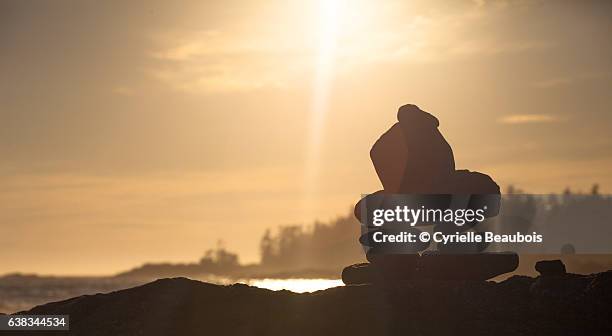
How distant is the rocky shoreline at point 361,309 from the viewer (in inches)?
1784

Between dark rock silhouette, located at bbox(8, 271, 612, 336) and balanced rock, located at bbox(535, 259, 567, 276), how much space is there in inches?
44.1

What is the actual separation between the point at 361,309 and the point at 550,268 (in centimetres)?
1127

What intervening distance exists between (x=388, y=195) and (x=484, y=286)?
9.11 m

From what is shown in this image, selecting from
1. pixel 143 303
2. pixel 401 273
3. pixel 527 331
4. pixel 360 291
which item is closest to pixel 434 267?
pixel 401 273

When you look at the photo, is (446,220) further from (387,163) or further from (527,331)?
(527,331)

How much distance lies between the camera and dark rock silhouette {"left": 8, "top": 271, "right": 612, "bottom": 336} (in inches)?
1783

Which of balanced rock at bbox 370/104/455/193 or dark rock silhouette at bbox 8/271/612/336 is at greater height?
balanced rock at bbox 370/104/455/193

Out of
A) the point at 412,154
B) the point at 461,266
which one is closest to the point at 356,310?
the point at 461,266

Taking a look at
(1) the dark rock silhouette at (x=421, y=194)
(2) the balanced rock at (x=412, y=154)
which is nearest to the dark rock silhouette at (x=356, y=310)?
(1) the dark rock silhouette at (x=421, y=194)

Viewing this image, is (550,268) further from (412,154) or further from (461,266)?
(412,154)

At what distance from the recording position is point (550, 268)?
5238 cm

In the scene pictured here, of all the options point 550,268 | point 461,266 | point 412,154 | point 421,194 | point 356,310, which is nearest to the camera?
point 356,310

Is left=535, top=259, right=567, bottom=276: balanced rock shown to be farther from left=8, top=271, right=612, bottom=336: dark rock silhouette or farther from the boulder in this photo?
the boulder

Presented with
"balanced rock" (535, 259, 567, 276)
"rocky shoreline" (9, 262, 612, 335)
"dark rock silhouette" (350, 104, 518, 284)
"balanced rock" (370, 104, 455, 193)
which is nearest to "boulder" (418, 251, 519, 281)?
"dark rock silhouette" (350, 104, 518, 284)
